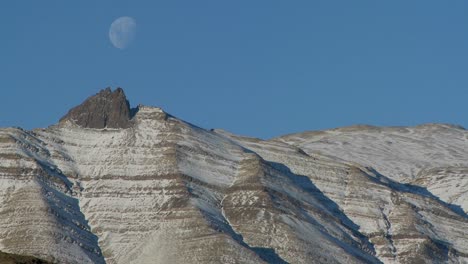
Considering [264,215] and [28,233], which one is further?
[264,215]

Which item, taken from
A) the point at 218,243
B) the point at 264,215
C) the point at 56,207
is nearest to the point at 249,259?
the point at 218,243

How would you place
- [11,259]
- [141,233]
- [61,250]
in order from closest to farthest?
[11,259] → [61,250] → [141,233]

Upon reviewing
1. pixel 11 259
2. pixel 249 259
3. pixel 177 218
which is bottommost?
pixel 11 259

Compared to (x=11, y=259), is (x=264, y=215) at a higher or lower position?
higher

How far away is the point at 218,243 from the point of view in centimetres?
18538

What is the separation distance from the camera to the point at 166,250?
186125mm

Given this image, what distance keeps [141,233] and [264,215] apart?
17.8 meters

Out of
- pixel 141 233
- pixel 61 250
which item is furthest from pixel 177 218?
pixel 61 250

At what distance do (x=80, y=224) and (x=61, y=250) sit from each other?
13630 mm

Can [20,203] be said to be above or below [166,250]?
above

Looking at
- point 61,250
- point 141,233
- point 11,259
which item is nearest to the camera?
point 11,259

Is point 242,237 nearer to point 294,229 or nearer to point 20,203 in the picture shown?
point 294,229

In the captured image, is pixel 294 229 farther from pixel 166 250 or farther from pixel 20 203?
pixel 20 203

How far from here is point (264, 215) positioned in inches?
7859
